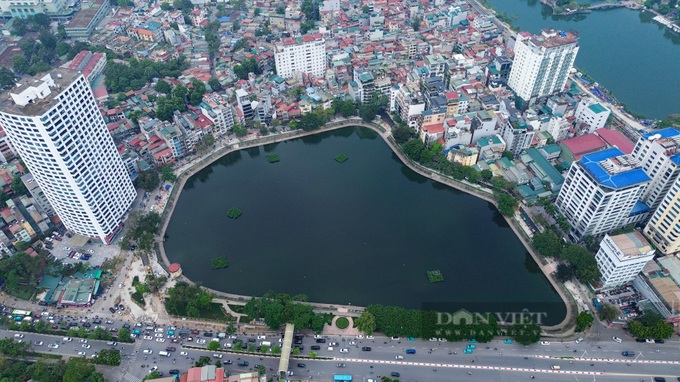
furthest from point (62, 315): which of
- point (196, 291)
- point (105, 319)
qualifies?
point (196, 291)

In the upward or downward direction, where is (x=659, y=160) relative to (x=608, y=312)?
upward

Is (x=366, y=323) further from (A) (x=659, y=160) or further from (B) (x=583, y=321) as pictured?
(A) (x=659, y=160)

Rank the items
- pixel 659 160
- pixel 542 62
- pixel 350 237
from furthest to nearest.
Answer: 1. pixel 542 62
2. pixel 350 237
3. pixel 659 160

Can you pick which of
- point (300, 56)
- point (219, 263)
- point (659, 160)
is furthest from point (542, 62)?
point (219, 263)

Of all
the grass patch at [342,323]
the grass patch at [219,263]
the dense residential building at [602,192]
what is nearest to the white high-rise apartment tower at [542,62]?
the dense residential building at [602,192]

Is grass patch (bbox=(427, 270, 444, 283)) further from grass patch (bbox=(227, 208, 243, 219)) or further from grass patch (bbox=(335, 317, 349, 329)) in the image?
grass patch (bbox=(227, 208, 243, 219))

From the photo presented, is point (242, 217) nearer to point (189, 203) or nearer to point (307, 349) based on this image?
point (189, 203)

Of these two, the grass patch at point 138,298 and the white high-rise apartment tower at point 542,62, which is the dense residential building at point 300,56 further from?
the grass patch at point 138,298
